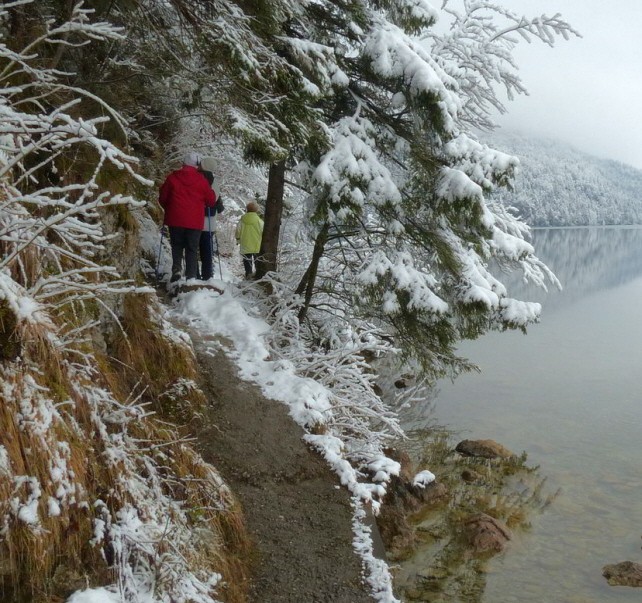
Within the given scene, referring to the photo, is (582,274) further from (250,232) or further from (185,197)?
(185,197)

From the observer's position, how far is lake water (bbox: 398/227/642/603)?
24.8ft

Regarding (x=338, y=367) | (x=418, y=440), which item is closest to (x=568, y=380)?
(x=418, y=440)

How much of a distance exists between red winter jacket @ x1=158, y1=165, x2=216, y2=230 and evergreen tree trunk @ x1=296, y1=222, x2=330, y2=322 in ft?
5.24

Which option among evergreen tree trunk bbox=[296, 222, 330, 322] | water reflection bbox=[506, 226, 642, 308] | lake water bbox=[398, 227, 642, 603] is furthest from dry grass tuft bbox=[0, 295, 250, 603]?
A: water reflection bbox=[506, 226, 642, 308]

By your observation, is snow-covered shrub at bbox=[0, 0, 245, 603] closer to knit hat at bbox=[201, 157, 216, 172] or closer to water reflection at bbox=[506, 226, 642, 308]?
knit hat at bbox=[201, 157, 216, 172]

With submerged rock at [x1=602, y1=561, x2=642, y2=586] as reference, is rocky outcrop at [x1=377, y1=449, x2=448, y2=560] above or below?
below

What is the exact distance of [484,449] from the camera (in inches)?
435

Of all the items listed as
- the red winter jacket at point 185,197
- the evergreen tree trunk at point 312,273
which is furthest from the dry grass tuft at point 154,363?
the evergreen tree trunk at point 312,273

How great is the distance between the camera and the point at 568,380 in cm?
1750

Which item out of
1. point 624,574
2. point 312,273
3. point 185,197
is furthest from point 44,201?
point 624,574

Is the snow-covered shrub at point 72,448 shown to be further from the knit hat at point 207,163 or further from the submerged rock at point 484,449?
the submerged rock at point 484,449

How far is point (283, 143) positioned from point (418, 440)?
24.0ft

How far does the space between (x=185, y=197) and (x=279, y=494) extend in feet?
14.1

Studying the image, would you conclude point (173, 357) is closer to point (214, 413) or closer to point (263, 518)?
point (214, 413)
